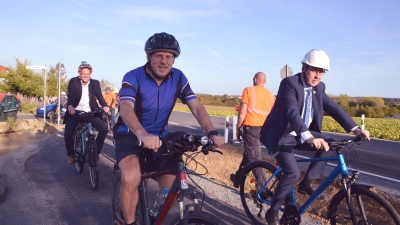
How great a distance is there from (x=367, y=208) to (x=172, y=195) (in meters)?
1.80

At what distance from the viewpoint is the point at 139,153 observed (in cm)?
356

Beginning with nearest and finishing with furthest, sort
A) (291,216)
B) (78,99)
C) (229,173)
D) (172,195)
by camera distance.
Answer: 1. (172,195)
2. (291,216)
3. (78,99)
4. (229,173)

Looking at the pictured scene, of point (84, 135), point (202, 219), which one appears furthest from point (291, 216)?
point (84, 135)

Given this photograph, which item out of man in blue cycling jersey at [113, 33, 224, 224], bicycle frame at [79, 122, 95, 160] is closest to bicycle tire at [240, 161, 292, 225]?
man in blue cycling jersey at [113, 33, 224, 224]

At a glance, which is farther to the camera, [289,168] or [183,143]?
[289,168]

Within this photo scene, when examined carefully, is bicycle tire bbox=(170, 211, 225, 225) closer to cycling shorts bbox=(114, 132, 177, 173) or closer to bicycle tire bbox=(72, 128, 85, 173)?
cycling shorts bbox=(114, 132, 177, 173)

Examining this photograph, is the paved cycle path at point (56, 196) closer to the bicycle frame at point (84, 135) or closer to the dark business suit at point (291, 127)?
the bicycle frame at point (84, 135)

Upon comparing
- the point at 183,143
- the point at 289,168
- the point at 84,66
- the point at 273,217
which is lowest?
the point at 273,217

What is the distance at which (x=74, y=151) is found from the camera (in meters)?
7.91

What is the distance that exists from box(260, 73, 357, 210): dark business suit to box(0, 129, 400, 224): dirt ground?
37.9 inches

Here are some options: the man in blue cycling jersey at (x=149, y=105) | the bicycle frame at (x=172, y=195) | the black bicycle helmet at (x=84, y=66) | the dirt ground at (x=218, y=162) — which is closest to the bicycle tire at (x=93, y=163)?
the black bicycle helmet at (x=84, y=66)

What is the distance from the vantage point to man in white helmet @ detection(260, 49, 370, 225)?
415cm

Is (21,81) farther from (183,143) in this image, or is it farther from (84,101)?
(183,143)

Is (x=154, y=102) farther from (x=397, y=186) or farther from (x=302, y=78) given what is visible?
(x=397, y=186)
